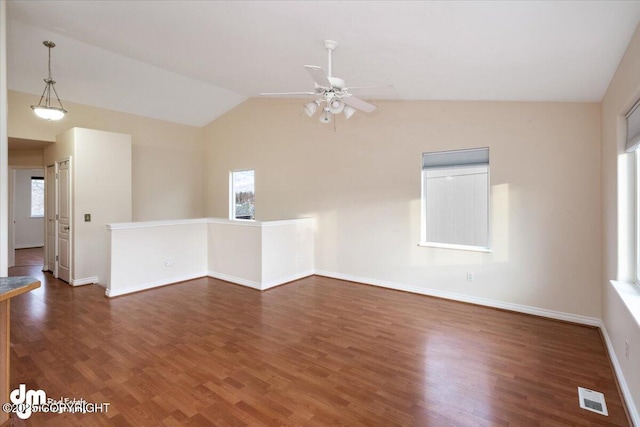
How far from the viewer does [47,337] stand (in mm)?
3172

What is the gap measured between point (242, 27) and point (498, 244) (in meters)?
3.88

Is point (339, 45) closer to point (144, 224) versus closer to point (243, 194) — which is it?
point (144, 224)

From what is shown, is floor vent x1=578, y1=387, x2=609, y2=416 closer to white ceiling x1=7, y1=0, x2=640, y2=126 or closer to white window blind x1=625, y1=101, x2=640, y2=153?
white window blind x1=625, y1=101, x2=640, y2=153

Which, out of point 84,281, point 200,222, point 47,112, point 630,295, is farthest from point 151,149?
point 630,295

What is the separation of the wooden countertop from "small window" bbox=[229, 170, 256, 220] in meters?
4.82

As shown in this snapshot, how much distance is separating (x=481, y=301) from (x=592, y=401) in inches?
76.6

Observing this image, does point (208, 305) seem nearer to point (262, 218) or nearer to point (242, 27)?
point (262, 218)

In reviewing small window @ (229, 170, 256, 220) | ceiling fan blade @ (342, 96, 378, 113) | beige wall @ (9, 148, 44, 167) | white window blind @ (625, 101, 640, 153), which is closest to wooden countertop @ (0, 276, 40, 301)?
ceiling fan blade @ (342, 96, 378, 113)

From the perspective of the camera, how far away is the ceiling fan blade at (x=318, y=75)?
8.33 ft

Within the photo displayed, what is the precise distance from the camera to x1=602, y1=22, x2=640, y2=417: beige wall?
2.07 m

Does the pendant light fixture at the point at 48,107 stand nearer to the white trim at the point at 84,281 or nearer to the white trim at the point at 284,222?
the white trim at the point at 84,281

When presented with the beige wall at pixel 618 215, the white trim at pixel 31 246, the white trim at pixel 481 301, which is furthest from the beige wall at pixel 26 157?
Result: the beige wall at pixel 618 215

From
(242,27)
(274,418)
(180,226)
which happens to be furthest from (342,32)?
(180,226)

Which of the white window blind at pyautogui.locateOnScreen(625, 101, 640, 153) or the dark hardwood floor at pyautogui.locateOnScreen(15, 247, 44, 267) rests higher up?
the white window blind at pyautogui.locateOnScreen(625, 101, 640, 153)
